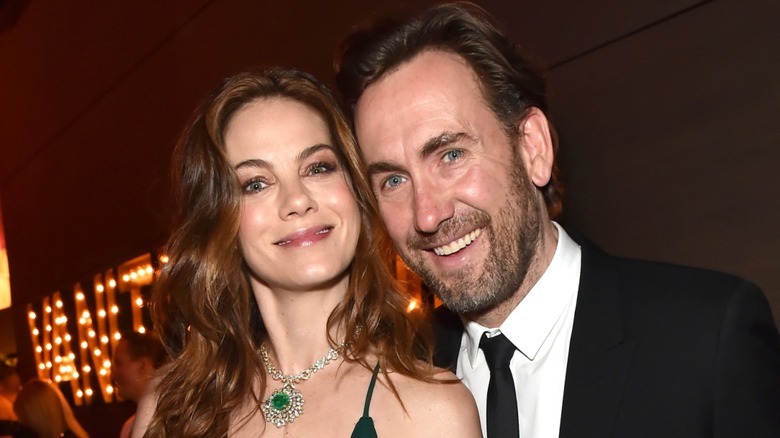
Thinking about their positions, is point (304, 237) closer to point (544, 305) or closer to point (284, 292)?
point (284, 292)

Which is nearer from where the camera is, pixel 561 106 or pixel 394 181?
pixel 394 181

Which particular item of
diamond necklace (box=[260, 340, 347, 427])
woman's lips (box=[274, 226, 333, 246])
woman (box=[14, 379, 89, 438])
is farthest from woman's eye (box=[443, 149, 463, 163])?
woman (box=[14, 379, 89, 438])

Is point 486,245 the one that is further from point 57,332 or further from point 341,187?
point 57,332

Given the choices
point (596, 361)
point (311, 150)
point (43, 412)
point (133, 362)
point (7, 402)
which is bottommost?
point (7, 402)

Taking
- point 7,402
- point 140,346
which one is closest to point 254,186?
point 140,346

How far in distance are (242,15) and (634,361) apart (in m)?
4.48

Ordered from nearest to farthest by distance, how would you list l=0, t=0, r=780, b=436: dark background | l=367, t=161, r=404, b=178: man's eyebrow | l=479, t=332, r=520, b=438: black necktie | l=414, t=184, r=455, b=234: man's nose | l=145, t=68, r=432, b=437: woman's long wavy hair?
l=479, t=332, r=520, b=438: black necktie, l=414, t=184, r=455, b=234: man's nose, l=367, t=161, r=404, b=178: man's eyebrow, l=145, t=68, r=432, b=437: woman's long wavy hair, l=0, t=0, r=780, b=436: dark background

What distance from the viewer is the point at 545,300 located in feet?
6.77

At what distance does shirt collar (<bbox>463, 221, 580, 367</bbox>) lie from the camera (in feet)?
A: 6.60

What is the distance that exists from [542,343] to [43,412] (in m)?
4.58

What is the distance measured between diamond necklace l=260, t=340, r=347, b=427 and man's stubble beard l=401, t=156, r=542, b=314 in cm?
39

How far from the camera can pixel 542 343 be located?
2.01 meters

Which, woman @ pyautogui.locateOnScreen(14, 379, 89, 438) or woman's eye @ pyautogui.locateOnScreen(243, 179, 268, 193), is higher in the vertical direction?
woman's eye @ pyautogui.locateOnScreen(243, 179, 268, 193)

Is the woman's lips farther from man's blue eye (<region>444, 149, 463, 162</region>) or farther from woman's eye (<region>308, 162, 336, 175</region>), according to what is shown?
man's blue eye (<region>444, 149, 463, 162</region>)
